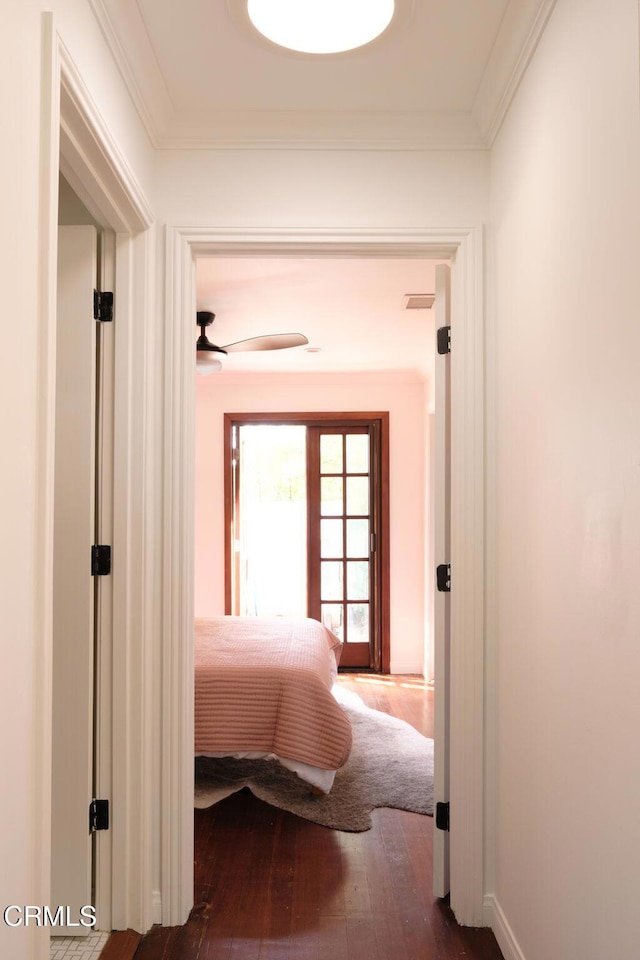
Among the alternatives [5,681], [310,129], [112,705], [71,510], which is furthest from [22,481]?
[310,129]

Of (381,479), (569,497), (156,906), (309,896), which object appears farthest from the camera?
(381,479)

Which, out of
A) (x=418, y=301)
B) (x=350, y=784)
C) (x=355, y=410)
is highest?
(x=418, y=301)

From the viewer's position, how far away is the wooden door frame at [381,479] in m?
6.07

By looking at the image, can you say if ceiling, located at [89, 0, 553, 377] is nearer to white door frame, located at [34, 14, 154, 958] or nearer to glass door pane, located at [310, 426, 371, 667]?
white door frame, located at [34, 14, 154, 958]

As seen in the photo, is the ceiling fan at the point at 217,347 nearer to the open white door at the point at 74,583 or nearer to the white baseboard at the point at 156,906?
the open white door at the point at 74,583

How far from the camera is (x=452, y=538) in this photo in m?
2.23

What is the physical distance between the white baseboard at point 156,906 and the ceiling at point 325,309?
6.68 feet

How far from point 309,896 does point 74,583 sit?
4.48 feet

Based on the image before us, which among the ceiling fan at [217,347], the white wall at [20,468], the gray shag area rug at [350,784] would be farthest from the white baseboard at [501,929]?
the ceiling fan at [217,347]

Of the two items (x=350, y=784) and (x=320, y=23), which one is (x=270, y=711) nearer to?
(x=350, y=784)

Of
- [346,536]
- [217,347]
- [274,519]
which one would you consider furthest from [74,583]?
[274,519]

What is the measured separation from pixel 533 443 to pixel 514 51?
1014mm

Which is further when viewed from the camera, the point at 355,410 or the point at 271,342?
the point at 355,410

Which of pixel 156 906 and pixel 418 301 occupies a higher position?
pixel 418 301
